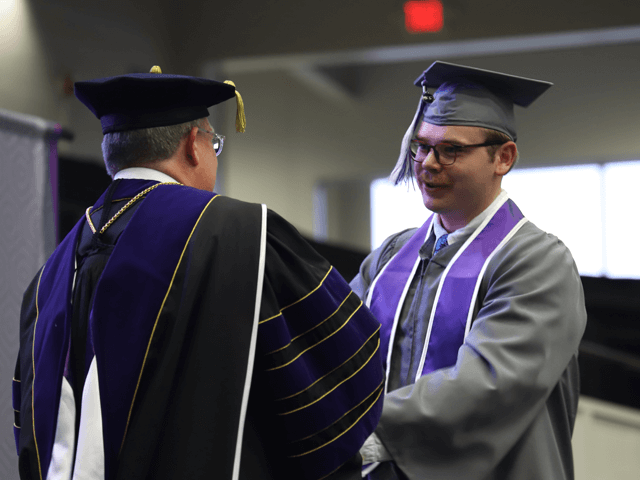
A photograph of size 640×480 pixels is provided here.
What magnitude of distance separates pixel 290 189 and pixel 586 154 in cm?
329

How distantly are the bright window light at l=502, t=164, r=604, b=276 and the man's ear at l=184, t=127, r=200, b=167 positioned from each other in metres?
6.55

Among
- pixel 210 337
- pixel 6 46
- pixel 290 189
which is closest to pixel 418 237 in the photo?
pixel 210 337

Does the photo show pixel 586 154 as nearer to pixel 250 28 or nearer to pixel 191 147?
pixel 250 28

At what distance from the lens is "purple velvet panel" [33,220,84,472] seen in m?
1.25

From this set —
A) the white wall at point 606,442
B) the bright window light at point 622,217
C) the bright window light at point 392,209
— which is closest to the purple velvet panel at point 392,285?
the white wall at point 606,442

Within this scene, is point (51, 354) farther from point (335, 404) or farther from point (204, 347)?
point (335, 404)

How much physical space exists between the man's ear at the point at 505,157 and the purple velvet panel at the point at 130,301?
3.31ft

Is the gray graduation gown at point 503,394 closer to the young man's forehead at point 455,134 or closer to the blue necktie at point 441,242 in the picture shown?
the blue necktie at point 441,242

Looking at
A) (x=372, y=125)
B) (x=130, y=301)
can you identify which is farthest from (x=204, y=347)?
(x=372, y=125)

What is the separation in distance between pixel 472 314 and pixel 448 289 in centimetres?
10

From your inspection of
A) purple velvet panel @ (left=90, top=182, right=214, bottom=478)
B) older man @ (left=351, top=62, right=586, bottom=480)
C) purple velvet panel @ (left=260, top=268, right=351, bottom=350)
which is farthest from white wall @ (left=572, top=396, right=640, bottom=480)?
purple velvet panel @ (left=90, top=182, right=214, bottom=478)

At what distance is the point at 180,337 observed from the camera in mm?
1183

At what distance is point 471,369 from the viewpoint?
1.62m

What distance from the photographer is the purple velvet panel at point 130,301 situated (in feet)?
3.89
